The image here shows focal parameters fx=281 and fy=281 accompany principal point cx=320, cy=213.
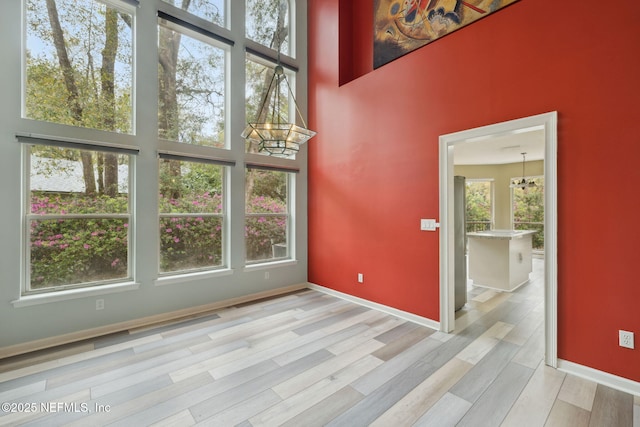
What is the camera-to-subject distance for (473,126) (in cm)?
303

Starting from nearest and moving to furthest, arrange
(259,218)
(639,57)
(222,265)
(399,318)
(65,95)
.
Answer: (639,57), (65,95), (399,318), (222,265), (259,218)

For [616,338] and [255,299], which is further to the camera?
[255,299]

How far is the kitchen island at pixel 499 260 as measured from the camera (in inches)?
185

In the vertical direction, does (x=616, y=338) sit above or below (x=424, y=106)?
below

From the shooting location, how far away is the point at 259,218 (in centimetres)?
465

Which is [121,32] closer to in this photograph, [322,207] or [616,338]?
[322,207]

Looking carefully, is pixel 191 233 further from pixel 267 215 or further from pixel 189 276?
pixel 267 215

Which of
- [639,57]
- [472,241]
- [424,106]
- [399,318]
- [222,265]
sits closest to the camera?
[639,57]

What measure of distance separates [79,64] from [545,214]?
515 cm

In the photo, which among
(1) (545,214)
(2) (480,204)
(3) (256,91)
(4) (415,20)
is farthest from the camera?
(2) (480,204)

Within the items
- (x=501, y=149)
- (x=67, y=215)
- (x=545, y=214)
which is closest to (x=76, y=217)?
(x=67, y=215)

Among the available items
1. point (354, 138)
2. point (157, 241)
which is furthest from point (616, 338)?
point (157, 241)

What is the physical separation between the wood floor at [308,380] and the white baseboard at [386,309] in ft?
0.41

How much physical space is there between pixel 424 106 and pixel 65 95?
13.5 ft
